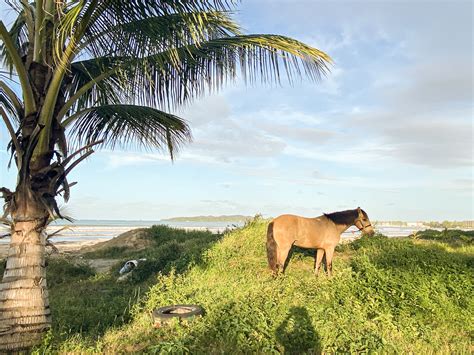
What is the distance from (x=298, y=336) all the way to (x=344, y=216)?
18.2ft

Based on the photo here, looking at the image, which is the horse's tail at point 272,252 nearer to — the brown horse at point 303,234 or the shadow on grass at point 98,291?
the brown horse at point 303,234

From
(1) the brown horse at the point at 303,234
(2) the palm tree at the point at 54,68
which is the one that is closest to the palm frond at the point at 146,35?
(2) the palm tree at the point at 54,68

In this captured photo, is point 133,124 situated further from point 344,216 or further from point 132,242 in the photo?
point 132,242

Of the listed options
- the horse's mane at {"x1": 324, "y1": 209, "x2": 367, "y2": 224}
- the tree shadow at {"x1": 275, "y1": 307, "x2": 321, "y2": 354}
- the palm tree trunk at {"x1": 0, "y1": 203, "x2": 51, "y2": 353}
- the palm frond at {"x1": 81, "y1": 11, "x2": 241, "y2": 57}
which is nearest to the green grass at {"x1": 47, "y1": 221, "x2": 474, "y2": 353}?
the tree shadow at {"x1": 275, "y1": 307, "x2": 321, "y2": 354}

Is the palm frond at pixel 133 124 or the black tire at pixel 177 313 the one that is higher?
the palm frond at pixel 133 124

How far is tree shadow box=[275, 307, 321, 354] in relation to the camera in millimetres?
5598

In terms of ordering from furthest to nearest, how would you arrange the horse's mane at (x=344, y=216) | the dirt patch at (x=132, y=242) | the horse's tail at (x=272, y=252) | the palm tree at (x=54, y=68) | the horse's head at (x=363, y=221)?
the dirt patch at (x=132, y=242) → the horse's head at (x=363, y=221) → the horse's mane at (x=344, y=216) → the horse's tail at (x=272, y=252) → the palm tree at (x=54, y=68)

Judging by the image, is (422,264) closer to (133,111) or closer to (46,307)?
(133,111)

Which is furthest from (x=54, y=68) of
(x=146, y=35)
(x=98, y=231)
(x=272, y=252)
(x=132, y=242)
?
(x=98, y=231)

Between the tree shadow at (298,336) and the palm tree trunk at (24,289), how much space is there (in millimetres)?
3519

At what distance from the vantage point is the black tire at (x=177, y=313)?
645 cm

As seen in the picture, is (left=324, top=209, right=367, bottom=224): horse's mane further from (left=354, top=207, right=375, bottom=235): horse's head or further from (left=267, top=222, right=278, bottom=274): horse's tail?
(left=267, top=222, right=278, bottom=274): horse's tail

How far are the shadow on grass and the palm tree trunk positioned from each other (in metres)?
0.48

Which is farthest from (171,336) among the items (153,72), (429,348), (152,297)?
(153,72)
